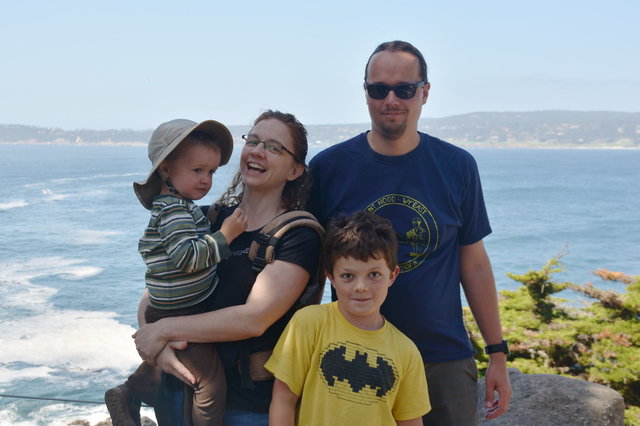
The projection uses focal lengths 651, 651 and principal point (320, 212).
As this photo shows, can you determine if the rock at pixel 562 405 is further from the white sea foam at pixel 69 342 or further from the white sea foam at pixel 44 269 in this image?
the white sea foam at pixel 44 269

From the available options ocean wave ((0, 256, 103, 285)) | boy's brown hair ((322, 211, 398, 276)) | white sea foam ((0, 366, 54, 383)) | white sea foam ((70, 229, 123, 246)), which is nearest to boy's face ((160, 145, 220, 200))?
boy's brown hair ((322, 211, 398, 276))

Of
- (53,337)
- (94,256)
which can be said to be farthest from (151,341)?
(94,256)

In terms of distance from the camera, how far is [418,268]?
2.93 meters

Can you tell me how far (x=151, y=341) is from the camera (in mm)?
2633

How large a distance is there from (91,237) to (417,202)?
184 feet

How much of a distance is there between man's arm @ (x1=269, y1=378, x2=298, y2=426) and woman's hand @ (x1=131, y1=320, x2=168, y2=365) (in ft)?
1.68

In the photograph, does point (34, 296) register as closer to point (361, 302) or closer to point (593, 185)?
point (361, 302)

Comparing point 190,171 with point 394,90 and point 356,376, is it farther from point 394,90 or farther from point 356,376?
point 356,376

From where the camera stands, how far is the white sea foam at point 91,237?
53.7 meters

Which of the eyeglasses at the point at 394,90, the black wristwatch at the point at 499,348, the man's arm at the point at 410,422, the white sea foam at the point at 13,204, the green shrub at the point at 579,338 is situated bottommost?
the white sea foam at the point at 13,204

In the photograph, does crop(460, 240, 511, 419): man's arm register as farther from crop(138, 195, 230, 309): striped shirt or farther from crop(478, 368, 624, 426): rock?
crop(478, 368, 624, 426): rock

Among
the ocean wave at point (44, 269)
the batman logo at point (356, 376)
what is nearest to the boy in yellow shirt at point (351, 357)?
the batman logo at point (356, 376)

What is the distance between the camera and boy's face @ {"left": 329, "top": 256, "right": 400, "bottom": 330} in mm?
2469

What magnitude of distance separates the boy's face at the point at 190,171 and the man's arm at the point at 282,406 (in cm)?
91
